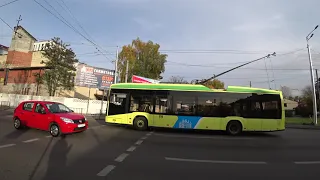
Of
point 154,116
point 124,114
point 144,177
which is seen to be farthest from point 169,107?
point 144,177

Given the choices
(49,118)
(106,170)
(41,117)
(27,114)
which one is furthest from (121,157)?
(27,114)

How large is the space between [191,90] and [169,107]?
5.65 ft

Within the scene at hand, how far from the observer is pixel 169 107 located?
1570 centimetres

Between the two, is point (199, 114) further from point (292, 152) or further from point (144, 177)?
point (144, 177)

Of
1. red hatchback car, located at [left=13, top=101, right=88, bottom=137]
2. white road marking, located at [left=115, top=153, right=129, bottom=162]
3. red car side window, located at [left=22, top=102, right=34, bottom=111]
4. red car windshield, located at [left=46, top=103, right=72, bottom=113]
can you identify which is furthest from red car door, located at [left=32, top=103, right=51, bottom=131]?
white road marking, located at [left=115, top=153, right=129, bottom=162]

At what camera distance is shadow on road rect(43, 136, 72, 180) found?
5.71 m

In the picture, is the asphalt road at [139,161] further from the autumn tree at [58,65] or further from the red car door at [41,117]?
the autumn tree at [58,65]

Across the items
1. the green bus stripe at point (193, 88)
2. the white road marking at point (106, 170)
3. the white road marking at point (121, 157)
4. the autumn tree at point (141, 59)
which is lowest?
the white road marking at point (106, 170)

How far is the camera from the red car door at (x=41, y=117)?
465 inches

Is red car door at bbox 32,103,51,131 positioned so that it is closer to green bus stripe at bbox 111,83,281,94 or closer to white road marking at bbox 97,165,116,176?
green bus stripe at bbox 111,83,281,94

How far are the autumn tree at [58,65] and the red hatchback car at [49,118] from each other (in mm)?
23383

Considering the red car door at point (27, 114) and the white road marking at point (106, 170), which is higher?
the red car door at point (27, 114)

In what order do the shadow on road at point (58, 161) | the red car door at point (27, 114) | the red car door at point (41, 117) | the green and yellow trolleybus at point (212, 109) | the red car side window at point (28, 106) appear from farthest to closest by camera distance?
the green and yellow trolleybus at point (212, 109) → the red car side window at point (28, 106) → the red car door at point (27, 114) → the red car door at point (41, 117) → the shadow on road at point (58, 161)

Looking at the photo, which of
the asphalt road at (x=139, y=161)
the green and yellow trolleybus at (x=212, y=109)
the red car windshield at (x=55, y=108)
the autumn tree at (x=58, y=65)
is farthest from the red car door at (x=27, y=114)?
the autumn tree at (x=58, y=65)
